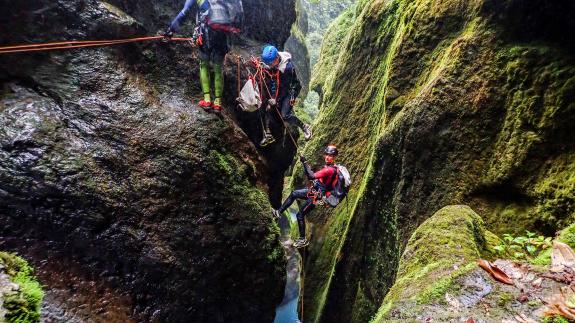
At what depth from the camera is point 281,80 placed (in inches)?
350

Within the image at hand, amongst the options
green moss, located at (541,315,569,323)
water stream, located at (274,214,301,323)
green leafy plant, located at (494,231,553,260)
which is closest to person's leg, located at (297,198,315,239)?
green leafy plant, located at (494,231,553,260)

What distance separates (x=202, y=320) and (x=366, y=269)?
3820 mm

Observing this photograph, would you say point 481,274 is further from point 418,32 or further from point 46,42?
point 46,42

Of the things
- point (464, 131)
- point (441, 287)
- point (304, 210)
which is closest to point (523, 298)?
point (441, 287)

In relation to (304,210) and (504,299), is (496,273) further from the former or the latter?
(304,210)

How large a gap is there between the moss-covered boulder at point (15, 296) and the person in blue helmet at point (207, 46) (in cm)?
436

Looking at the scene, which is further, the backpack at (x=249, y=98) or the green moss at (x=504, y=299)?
the backpack at (x=249, y=98)

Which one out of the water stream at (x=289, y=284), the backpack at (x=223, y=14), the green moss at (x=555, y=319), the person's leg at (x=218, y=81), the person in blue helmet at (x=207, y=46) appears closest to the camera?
the green moss at (x=555, y=319)

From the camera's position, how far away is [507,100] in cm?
577

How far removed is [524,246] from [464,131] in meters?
2.08

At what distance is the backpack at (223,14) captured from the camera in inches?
271

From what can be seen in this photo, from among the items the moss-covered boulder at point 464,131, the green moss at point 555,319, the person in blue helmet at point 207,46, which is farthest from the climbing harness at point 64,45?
the green moss at point 555,319

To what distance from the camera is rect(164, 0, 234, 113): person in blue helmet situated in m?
7.00

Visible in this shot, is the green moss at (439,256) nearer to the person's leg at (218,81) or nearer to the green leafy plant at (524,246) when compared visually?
the green leafy plant at (524,246)
